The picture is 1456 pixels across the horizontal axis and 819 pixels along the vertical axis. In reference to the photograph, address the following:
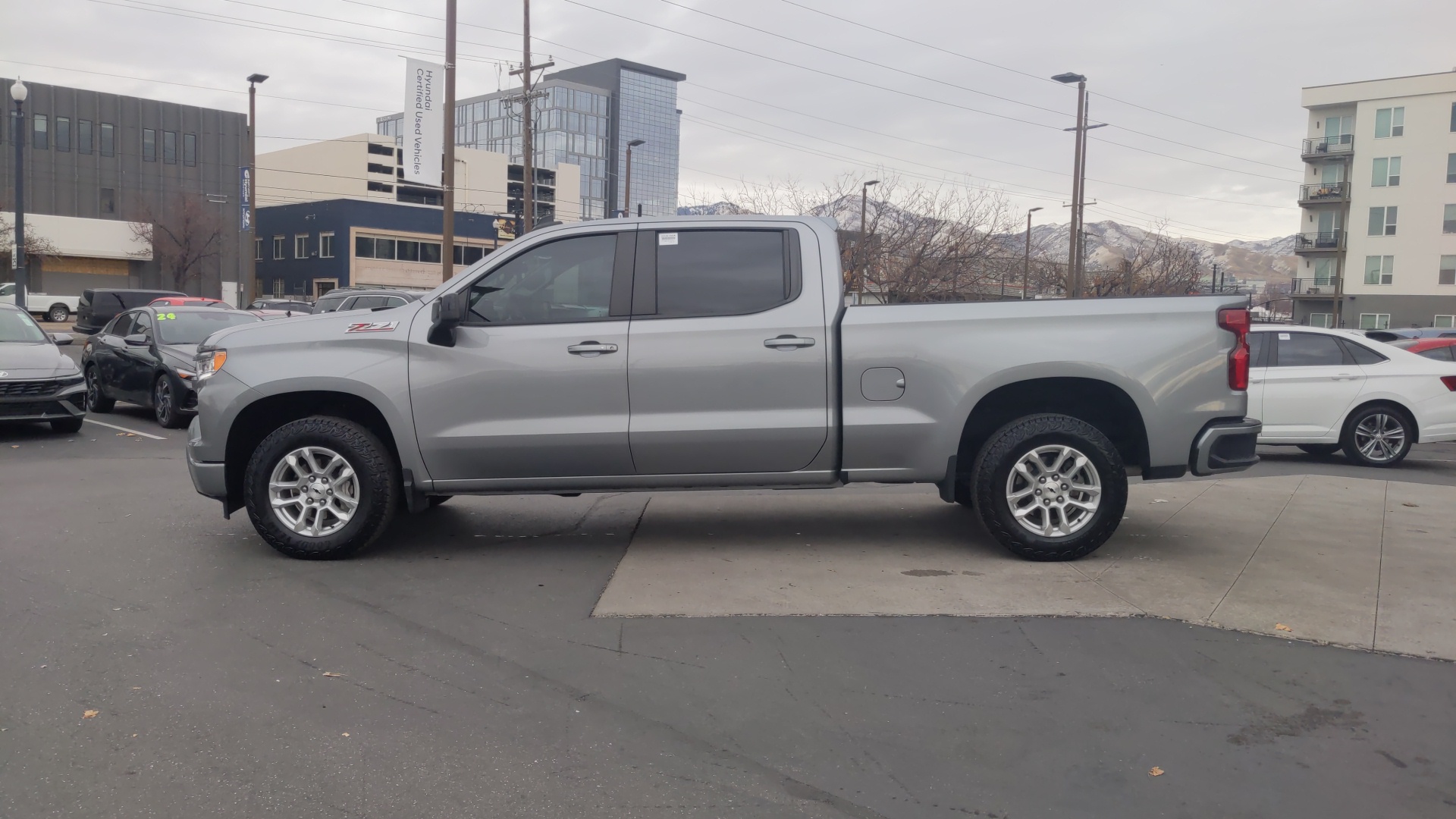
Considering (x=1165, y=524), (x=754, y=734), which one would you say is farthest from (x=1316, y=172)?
(x=754, y=734)

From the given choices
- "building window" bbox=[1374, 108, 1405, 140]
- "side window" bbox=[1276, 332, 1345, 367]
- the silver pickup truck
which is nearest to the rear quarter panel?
the silver pickup truck

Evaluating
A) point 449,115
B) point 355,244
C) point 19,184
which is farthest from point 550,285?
point 355,244

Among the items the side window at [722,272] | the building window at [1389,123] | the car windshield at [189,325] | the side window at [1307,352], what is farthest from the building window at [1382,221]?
the side window at [722,272]

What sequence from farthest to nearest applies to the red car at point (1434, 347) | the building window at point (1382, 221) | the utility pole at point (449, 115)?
1. the building window at point (1382, 221)
2. the utility pole at point (449, 115)
3. the red car at point (1434, 347)

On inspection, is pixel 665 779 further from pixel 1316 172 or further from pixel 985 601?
pixel 1316 172

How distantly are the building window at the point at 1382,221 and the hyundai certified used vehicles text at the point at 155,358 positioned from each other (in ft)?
229

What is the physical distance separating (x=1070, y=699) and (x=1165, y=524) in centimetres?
381

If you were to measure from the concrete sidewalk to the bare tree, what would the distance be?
71.6m

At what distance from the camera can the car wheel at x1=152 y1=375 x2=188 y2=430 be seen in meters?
13.7

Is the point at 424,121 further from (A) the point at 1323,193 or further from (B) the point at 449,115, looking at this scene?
(A) the point at 1323,193

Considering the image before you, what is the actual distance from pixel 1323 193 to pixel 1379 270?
21.9ft

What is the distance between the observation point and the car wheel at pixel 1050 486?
21.0 feet

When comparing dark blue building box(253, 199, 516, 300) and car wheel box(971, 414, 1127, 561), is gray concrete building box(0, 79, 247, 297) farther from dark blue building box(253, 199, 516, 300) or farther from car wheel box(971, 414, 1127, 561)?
car wheel box(971, 414, 1127, 561)

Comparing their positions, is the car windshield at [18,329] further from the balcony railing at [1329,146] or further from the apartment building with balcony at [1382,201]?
the balcony railing at [1329,146]
